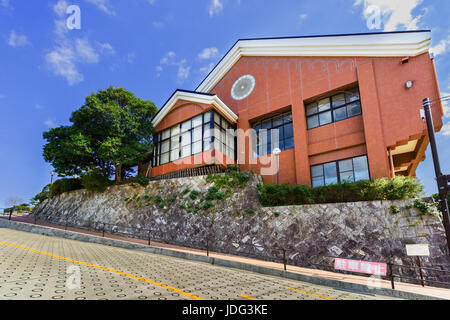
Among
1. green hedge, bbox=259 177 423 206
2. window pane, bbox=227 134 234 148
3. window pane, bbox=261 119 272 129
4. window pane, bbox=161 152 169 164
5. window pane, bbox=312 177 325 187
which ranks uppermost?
window pane, bbox=261 119 272 129

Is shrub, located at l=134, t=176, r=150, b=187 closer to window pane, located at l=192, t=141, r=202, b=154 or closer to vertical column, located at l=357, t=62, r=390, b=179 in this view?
window pane, located at l=192, t=141, r=202, b=154

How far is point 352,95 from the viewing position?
15.5 m

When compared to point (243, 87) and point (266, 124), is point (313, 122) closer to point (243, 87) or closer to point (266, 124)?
point (266, 124)

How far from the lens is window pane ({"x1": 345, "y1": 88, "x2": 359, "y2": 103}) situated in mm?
15357

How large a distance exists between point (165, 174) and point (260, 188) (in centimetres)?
920

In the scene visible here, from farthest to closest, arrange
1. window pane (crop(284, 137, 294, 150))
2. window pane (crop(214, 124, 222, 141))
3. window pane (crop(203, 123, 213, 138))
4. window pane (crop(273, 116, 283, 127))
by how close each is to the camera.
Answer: window pane (crop(273, 116, 283, 127)) < window pane (crop(214, 124, 222, 141)) < window pane (crop(203, 123, 213, 138)) < window pane (crop(284, 137, 294, 150))

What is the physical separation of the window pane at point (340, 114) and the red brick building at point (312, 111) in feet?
0.21

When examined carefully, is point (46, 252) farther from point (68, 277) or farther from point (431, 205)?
point (431, 205)

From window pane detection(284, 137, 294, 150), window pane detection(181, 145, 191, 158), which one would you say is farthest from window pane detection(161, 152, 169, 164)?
window pane detection(284, 137, 294, 150)

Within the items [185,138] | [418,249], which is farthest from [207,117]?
[418,249]

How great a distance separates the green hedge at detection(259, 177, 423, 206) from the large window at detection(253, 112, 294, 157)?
14.7 ft

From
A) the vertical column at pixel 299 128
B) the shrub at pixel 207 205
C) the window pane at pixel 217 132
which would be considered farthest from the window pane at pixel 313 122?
the shrub at pixel 207 205

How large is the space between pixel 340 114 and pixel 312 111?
1.99m
